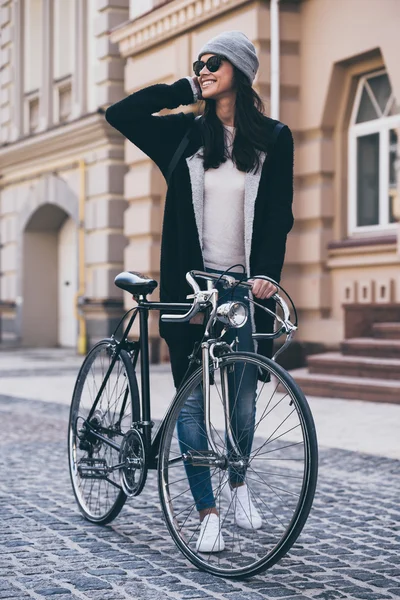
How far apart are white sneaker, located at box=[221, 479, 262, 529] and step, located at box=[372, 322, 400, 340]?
20.4 ft

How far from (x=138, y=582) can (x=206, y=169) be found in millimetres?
1508

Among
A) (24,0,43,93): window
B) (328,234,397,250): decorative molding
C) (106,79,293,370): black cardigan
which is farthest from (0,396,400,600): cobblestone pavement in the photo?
(24,0,43,93): window

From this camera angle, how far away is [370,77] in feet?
37.9

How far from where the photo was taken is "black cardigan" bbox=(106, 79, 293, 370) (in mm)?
4129

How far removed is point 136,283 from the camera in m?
4.20

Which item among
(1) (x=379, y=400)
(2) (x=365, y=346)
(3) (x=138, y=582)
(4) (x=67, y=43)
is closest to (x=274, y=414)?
(3) (x=138, y=582)

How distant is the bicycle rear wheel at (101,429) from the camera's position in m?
4.36

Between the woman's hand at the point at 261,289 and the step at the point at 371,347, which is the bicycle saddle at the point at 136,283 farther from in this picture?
the step at the point at 371,347

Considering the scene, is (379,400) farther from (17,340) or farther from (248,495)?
(17,340)

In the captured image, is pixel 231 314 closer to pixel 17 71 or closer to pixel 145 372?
pixel 145 372

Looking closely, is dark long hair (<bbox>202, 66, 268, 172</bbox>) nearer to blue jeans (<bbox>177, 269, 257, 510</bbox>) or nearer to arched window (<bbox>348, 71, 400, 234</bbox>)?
blue jeans (<bbox>177, 269, 257, 510</bbox>)

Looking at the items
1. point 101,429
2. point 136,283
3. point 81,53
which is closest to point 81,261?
point 81,53

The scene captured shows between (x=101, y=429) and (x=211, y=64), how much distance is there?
60.5 inches

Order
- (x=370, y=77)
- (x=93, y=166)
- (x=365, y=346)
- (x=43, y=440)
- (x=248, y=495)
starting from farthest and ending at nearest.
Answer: (x=93, y=166)
(x=370, y=77)
(x=365, y=346)
(x=43, y=440)
(x=248, y=495)
